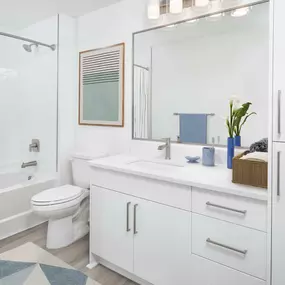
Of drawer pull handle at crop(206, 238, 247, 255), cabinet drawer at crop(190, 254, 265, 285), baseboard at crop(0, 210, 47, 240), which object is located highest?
drawer pull handle at crop(206, 238, 247, 255)

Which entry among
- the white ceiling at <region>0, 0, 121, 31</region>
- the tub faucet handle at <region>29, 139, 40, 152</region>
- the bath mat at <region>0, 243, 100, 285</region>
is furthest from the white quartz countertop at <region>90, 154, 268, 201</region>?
the white ceiling at <region>0, 0, 121, 31</region>

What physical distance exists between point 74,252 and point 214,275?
50.7 inches

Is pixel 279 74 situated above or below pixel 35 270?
above

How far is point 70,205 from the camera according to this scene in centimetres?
213

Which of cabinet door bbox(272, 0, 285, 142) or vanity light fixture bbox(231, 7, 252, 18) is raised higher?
vanity light fixture bbox(231, 7, 252, 18)

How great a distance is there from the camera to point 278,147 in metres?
1.13

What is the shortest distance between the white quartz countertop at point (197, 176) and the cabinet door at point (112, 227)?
203 millimetres

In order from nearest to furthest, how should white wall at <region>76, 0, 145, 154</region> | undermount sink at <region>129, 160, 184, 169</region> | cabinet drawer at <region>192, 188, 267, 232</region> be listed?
cabinet drawer at <region>192, 188, 267, 232</region> → undermount sink at <region>129, 160, 184, 169</region> → white wall at <region>76, 0, 145, 154</region>

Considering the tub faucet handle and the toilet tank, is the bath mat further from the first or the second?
the tub faucet handle

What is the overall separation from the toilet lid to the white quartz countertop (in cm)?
48

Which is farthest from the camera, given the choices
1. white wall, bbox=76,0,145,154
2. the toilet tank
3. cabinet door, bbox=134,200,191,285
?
the toilet tank

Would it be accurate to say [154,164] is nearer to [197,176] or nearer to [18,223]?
[197,176]

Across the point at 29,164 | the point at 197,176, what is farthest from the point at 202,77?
the point at 29,164

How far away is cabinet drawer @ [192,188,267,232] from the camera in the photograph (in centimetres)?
121
